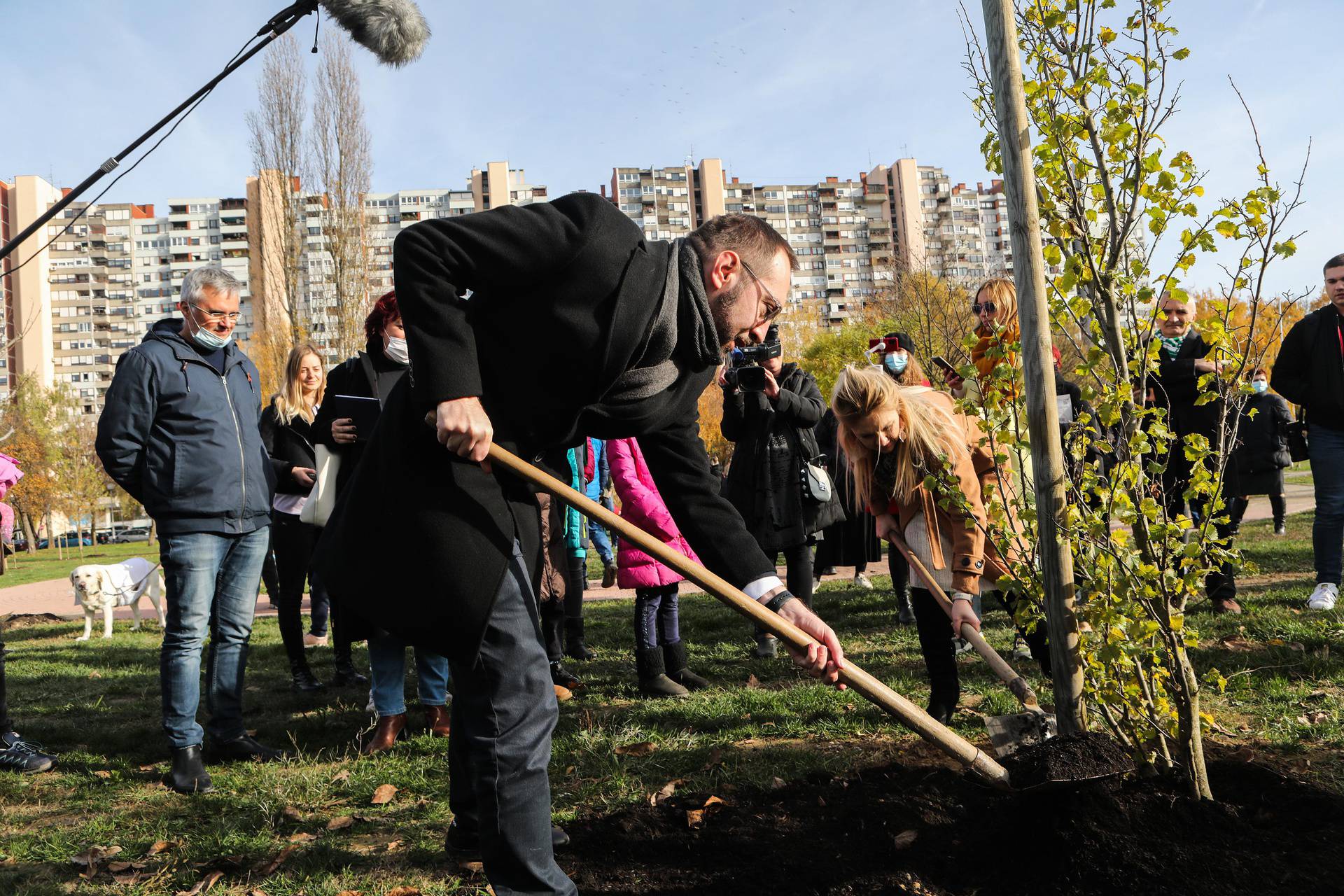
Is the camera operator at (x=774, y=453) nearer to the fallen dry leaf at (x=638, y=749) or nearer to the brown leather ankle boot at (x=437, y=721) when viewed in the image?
the fallen dry leaf at (x=638, y=749)

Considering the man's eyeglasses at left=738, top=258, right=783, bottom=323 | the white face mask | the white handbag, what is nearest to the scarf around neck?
the man's eyeglasses at left=738, top=258, right=783, bottom=323

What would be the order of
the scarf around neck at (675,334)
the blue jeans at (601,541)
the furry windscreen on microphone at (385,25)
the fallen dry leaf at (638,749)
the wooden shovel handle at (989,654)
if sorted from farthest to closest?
1. the blue jeans at (601,541)
2. the furry windscreen on microphone at (385,25)
3. the fallen dry leaf at (638,749)
4. the wooden shovel handle at (989,654)
5. the scarf around neck at (675,334)

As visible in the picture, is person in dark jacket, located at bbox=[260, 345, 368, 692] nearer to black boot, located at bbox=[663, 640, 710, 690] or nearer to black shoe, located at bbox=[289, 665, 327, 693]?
black shoe, located at bbox=[289, 665, 327, 693]

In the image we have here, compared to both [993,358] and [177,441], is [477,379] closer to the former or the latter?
[993,358]

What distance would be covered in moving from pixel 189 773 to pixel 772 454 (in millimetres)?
3790

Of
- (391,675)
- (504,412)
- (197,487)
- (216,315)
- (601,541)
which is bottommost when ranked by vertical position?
(391,675)

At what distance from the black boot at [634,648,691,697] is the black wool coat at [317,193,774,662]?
282cm

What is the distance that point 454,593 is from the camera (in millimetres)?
2287

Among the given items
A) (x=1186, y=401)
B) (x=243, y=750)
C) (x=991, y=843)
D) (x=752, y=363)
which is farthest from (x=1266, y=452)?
(x=243, y=750)

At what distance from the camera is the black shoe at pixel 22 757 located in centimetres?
450

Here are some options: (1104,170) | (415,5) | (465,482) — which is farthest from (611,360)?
(415,5)

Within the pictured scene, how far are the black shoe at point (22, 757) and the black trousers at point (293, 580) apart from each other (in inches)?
62.4

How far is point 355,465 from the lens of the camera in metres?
4.45

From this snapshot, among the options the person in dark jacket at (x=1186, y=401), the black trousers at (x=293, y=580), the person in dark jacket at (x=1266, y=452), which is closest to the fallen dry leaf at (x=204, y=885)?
the black trousers at (x=293, y=580)
